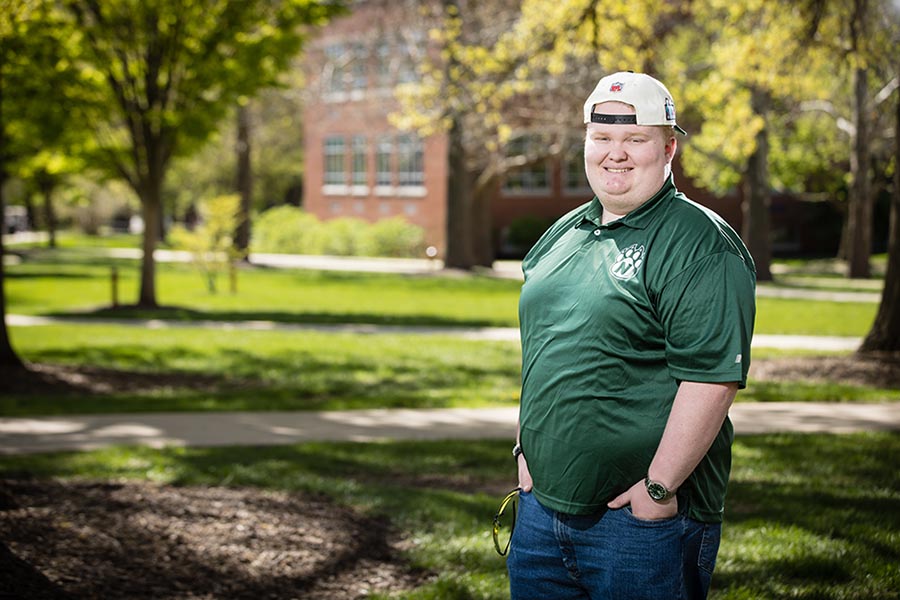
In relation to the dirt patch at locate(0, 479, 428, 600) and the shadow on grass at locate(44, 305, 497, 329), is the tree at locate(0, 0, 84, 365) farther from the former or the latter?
the dirt patch at locate(0, 479, 428, 600)

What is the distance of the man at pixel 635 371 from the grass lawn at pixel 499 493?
1.93 meters

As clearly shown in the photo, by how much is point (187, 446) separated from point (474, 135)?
21.0 m

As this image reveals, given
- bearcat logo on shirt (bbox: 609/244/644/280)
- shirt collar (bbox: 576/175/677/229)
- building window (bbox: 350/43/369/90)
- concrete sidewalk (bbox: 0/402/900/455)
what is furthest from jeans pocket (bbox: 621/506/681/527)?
building window (bbox: 350/43/369/90)

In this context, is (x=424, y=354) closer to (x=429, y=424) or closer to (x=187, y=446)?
(x=429, y=424)

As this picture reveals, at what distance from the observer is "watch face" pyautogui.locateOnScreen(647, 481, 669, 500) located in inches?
95.9

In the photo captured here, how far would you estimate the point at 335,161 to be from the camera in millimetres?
50750

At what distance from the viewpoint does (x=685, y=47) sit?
3120 cm

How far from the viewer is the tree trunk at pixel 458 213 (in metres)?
31.4

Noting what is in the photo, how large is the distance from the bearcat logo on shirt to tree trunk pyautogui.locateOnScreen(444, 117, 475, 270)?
28.8 m

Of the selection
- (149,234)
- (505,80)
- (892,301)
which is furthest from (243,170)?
(892,301)

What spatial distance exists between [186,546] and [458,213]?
26885 millimetres

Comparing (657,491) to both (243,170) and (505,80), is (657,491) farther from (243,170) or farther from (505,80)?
(243,170)

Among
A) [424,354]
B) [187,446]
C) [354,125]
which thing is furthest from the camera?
[354,125]

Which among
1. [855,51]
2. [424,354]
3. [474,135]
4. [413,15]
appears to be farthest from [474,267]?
[855,51]
